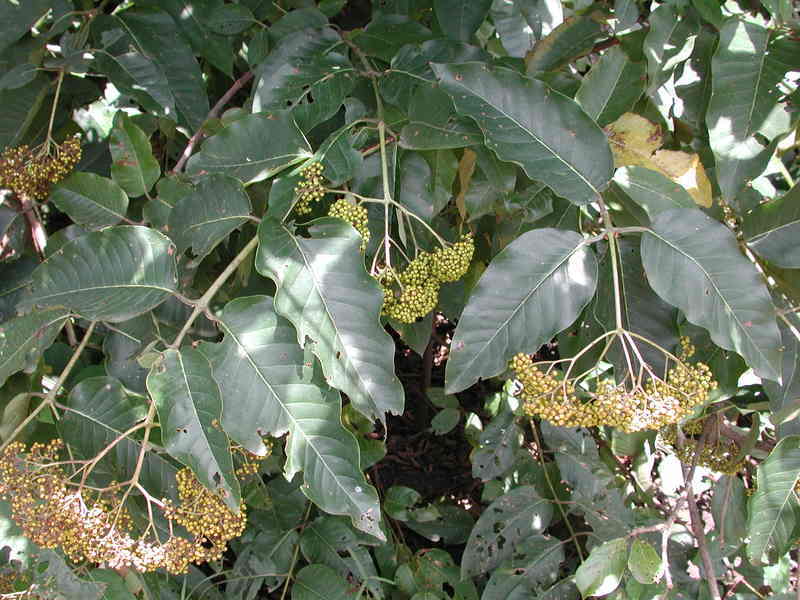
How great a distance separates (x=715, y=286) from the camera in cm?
130

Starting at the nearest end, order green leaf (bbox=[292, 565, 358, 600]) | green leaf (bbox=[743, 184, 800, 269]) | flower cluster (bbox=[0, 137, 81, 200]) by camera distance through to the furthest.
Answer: green leaf (bbox=[743, 184, 800, 269]), flower cluster (bbox=[0, 137, 81, 200]), green leaf (bbox=[292, 565, 358, 600])

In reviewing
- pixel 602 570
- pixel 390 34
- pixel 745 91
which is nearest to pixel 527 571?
pixel 602 570

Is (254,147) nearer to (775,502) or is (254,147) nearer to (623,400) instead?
(623,400)

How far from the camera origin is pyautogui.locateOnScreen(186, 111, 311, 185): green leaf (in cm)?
155

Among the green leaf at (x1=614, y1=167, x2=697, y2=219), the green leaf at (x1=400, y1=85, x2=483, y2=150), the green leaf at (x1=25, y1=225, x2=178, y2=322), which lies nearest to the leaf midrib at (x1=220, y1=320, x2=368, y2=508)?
the green leaf at (x1=25, y1=225, x2=178, y2=322)

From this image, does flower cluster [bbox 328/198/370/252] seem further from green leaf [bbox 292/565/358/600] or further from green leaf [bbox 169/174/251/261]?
green leaf [bbox 292/565/358/600]

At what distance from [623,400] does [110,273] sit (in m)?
1.04

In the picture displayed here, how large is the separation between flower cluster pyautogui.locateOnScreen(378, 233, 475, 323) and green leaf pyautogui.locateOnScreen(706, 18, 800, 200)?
0.58 m

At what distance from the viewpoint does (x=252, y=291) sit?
1.86 m

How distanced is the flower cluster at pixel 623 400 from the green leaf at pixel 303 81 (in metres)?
0.81

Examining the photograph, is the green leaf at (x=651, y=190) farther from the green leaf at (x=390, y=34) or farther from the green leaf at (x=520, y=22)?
the green leaf at (x=390, y=34)

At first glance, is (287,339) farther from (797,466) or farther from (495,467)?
(495,467)

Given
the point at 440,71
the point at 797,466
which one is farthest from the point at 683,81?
the point at 797,466

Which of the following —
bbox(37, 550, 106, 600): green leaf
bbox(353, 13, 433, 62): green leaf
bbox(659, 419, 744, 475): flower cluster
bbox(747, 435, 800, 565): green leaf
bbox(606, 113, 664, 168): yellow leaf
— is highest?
bbox(353, 13, 433, 62): green leaf
